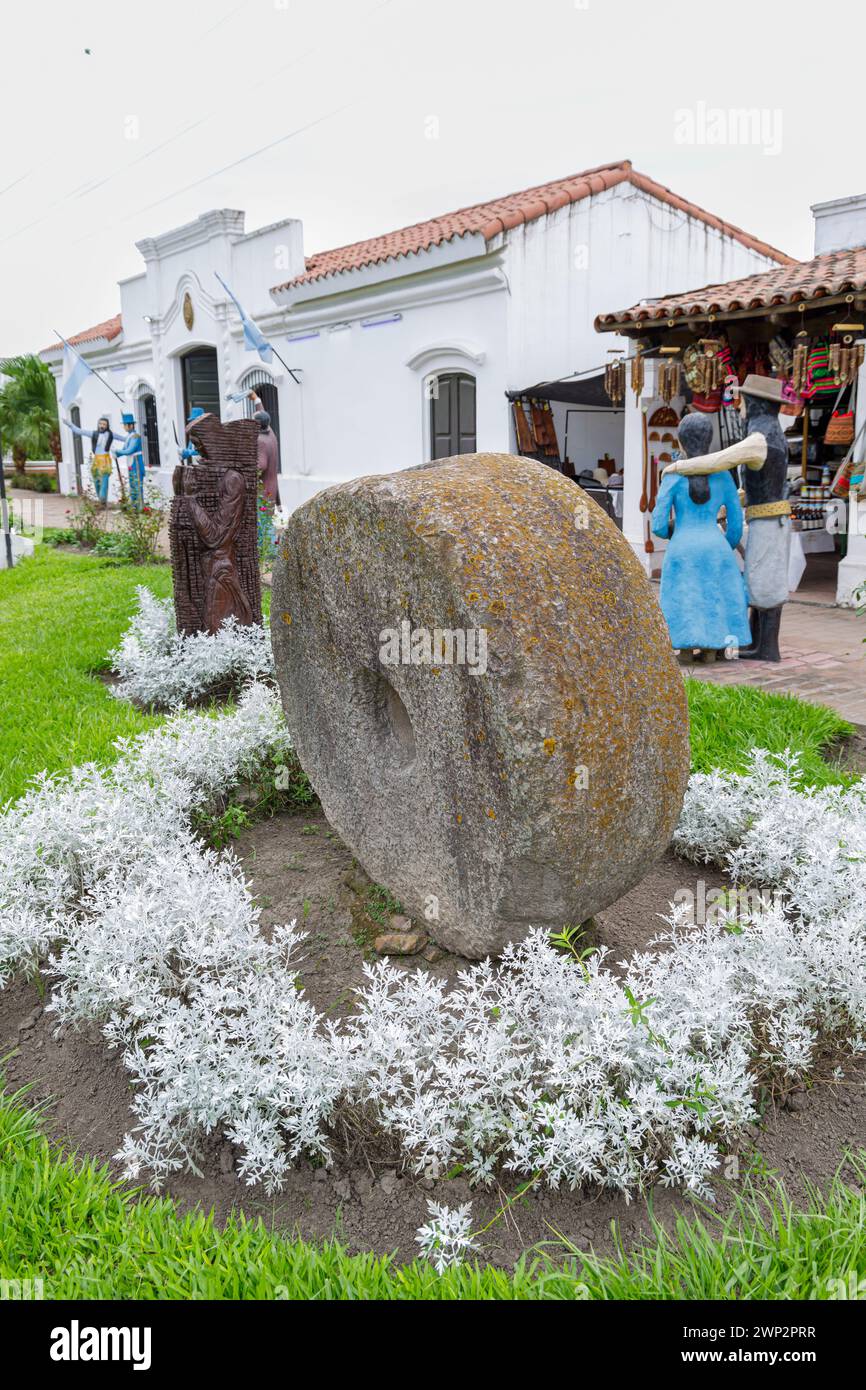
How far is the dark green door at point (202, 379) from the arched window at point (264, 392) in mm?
1780

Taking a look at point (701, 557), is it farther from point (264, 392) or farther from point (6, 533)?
point (264, 392)

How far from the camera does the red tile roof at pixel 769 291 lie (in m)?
8.47

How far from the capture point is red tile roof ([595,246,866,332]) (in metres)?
8.47

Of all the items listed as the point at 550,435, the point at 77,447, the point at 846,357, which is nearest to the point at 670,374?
the point at 846,357

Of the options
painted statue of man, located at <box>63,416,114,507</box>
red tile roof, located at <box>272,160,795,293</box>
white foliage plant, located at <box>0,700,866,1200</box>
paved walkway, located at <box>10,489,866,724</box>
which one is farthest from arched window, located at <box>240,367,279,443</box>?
white foliage plant, located at <box>0,700,866,1200</box>

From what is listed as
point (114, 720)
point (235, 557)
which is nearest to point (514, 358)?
point (235, 557)

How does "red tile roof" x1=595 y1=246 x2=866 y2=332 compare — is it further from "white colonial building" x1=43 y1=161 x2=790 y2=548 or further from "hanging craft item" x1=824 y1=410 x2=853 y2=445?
"white colonial building" x1=43 y1=161 x2=790 y2=548

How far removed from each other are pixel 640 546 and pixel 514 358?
278 cm

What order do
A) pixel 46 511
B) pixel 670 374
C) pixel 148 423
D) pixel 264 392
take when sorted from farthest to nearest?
Answer: pixel 148 423 < pixel 46 511 < pixel 264 392 < pixel 670 374

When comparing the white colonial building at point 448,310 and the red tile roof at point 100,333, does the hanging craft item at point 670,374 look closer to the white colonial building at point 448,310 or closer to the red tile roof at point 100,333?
the white colonial building at point 448,310

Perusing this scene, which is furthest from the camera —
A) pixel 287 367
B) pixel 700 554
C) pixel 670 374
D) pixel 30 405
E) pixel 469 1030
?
pixel 30 405

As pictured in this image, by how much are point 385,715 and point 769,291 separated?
7589 millimetres

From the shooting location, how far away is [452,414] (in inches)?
501

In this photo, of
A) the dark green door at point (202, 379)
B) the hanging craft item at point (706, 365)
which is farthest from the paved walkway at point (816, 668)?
the dark green door at point (202, 379)
